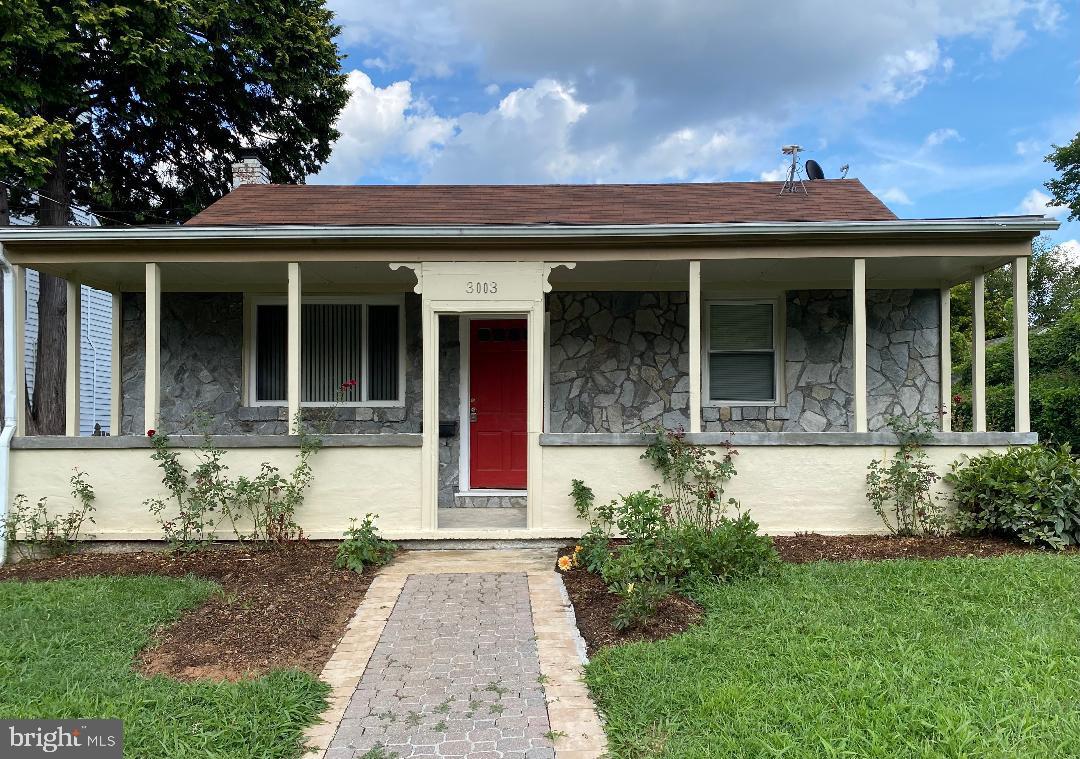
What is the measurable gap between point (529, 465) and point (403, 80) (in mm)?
14818

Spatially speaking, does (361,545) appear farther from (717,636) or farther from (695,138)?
(695,138)

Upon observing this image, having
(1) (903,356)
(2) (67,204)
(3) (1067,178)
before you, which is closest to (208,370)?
(2) (67,204)

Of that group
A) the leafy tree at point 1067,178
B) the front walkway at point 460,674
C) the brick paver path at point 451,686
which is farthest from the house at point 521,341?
the leafy tree at point 1067,178

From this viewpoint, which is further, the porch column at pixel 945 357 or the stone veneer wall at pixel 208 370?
the stone veneer wall at pixel 208 370

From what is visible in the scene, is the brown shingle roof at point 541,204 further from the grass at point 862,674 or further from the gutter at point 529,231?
the grass at point 862,674

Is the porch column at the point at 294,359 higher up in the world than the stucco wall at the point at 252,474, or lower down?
higher up

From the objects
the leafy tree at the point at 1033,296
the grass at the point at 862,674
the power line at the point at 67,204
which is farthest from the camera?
the leafy tree at the point at 1033,296

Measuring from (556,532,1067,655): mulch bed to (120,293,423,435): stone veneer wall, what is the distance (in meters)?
3.24

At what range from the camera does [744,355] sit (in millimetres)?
8102

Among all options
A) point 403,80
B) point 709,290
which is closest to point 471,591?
point 709,290

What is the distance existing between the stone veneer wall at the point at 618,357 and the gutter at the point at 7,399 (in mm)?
5322

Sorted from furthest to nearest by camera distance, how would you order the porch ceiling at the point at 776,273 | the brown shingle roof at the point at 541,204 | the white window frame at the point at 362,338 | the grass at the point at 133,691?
1. the white window frame at the point at 362,338
2. the brown shingle roof at the point at 541,204
3. the porch ceiling at the point at 776,273
4. the grass at the point at 133,691

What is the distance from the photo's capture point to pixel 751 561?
4848mm

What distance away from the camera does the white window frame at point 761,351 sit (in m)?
7.99
